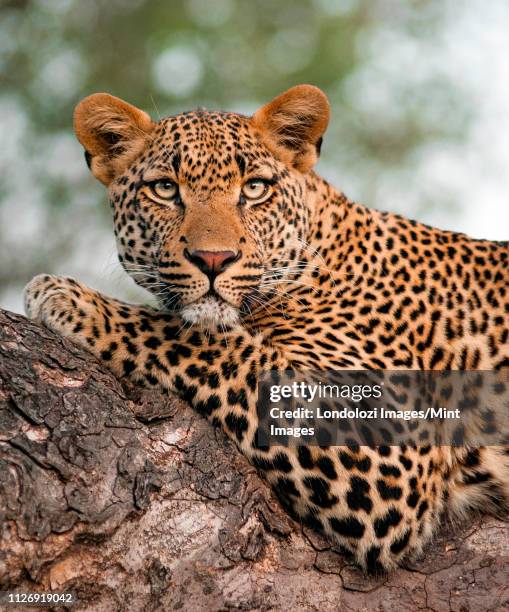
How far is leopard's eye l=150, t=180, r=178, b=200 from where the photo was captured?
6582 mm

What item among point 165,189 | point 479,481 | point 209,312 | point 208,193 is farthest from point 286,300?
point 479,481

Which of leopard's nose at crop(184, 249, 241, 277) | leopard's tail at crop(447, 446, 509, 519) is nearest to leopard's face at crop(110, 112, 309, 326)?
leopard's nose at crop(184, 249, 241, 277)

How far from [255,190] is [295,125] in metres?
0.71

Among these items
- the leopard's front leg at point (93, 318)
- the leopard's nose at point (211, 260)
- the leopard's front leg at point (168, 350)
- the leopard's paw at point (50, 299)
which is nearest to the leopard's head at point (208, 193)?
the leopard's nose at point (211, 260)

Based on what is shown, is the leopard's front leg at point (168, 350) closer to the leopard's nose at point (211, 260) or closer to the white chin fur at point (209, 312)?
the white chin fur at point (209, 312)

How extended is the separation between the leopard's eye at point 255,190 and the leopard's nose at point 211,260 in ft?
2.43

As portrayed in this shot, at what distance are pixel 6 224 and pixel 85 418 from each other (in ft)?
48.6

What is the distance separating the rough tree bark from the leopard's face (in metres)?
0.95

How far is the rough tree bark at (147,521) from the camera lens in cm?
473

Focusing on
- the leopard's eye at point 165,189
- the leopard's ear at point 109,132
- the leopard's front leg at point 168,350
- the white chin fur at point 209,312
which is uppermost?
the leopard's ear at point 109,132

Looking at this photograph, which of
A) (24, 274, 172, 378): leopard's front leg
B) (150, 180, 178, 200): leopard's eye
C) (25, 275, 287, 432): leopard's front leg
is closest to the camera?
(25, 275, 287, 432): leopard's front leg

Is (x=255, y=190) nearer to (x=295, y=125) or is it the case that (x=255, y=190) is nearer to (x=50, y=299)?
(x=295, y=125)

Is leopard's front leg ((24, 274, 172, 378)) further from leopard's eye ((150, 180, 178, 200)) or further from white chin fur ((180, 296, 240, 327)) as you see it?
leopard's eye ((150, 180, 178, 200))

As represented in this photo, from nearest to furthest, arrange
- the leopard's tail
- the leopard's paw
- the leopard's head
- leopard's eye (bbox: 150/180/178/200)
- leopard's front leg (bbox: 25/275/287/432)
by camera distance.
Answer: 1. leopard's front leg (bbox: 25/275/287/432)
2. the leopard's paw
3. the leopard's tail
4. the leopard's head
5. leopard's eye (bbox: 150/180/178/200)
